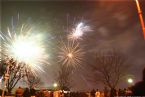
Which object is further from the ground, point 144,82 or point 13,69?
point 13,69

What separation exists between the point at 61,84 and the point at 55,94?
41.0 meters

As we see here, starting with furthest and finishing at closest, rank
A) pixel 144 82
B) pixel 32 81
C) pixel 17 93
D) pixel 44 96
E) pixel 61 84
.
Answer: pixel 32 81 → pixel 61 84 → pixel 44 96 → pixel 17 93 → pixel 144 82

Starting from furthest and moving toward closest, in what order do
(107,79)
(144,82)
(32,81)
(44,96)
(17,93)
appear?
(32,81)
(107,79)
(44,96)
(17,93)
(144,82)

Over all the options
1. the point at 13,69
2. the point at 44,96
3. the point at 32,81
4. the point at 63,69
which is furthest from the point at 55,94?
the point at 32,81

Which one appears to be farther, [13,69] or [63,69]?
[63,69]

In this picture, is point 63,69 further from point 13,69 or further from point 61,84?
point 13,69

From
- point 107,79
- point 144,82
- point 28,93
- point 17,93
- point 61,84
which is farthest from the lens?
point 61,84

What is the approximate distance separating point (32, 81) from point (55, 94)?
63728mm

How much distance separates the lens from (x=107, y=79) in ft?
209

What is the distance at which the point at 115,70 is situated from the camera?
213 feet

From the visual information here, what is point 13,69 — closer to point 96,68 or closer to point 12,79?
point 12,79

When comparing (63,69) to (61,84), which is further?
(61,84)

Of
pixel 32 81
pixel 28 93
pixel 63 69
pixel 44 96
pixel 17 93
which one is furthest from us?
pixel 32 81

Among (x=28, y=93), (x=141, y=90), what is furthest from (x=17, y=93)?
(x=141, y=90)
